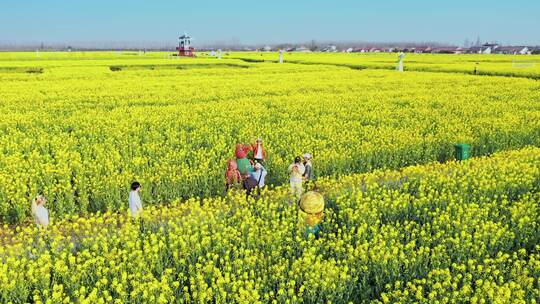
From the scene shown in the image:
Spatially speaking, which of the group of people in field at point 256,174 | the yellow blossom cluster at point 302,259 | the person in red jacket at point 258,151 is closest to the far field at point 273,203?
the yellow blossom cluster at point 302,259

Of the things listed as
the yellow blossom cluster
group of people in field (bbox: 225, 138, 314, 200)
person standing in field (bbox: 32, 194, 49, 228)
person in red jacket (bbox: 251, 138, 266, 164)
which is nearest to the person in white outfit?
the yellow blossom cluster

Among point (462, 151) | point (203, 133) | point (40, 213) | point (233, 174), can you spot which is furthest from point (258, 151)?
point (462, 151)

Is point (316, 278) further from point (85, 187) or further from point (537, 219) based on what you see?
point (85, 187)

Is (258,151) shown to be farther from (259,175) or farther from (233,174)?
(233,174)

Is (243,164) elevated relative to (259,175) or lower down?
elevated

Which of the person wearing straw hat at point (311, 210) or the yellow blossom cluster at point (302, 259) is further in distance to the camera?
the person wearing straw hat at point (311, 210)

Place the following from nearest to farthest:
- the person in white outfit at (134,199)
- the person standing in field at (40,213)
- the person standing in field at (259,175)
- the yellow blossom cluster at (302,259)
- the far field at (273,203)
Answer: the yellow blossom cluster at (302,259) < the far field at (273,203) < the person standing in field at (40,213) < the person in white outfit at (134,199) < the person standing in field at (259,175)

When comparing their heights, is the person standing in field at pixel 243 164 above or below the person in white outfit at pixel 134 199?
above

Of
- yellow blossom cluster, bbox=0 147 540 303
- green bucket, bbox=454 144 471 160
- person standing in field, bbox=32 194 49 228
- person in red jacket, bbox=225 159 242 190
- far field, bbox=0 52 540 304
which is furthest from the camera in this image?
green bucket, bbox=454 144 471 160

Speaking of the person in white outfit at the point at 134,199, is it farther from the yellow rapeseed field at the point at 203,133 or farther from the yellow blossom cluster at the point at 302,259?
the yellow rapeseed field at the point at 203,133

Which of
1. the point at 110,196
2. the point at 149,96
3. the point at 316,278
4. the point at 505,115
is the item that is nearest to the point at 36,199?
the point at 110,196

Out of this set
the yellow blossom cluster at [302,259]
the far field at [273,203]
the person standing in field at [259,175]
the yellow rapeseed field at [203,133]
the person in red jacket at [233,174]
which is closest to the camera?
the yellow blossom cluster at [302,259]

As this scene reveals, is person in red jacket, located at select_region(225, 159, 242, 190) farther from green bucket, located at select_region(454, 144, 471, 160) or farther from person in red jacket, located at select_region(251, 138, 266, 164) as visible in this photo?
green bucket, located at select_region(454, 144, 471, 160)

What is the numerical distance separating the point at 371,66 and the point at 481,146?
45002 mm
